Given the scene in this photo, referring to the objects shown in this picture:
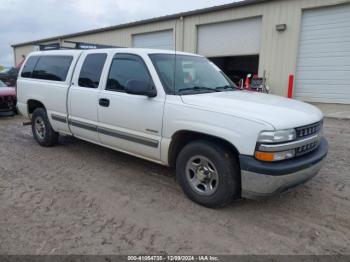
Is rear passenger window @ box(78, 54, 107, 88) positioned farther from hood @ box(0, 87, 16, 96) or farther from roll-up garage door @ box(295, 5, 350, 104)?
roll-up garage door @ box(295, 5, 350, 104)

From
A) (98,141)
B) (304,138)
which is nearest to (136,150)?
(98,141)

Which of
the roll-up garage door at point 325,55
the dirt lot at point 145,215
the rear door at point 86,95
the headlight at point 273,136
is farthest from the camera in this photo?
the roll-up garage door at point 325,55

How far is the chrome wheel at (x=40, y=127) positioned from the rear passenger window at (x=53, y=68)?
0.86m

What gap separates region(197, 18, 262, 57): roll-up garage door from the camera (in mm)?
13719

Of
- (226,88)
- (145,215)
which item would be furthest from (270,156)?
(226,88)

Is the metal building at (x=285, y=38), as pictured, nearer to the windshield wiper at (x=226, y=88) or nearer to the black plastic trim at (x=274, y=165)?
the windshield wiper at (x=226, y=88)

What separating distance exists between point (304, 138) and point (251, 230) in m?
1.15

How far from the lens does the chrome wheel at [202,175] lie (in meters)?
3.52

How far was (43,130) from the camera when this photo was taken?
6.21m

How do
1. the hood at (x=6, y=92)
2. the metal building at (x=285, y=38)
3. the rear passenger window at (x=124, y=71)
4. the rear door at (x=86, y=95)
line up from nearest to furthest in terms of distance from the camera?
the rear passenger window at (x=124, y=71)
the rear door at (x=86, y=95)
the hood at (x=6, y=92)
the metal building at (x=285, y=38)

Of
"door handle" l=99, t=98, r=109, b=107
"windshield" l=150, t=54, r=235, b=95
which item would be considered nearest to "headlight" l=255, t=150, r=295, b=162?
"windshield" l=150, t=54, r=235, b=95

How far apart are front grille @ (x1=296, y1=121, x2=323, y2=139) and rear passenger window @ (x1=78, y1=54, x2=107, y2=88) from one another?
9.94 feet

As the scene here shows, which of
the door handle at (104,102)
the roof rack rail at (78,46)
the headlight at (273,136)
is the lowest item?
the headlight at (273,136)

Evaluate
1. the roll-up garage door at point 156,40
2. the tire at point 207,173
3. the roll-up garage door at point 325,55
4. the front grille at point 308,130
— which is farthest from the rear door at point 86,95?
the roll-up garage door at point 156,40
